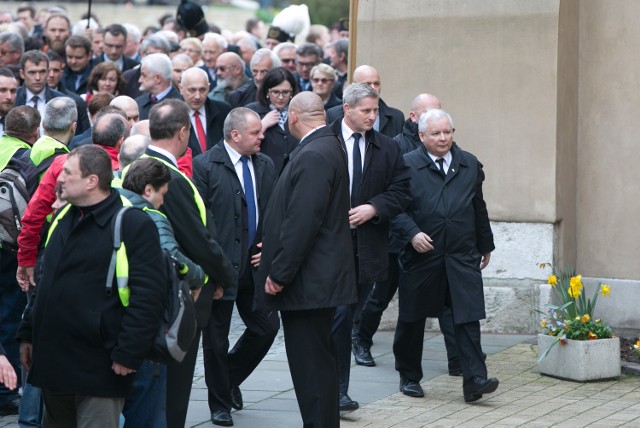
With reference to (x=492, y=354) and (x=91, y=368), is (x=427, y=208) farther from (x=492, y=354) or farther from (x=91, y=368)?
(x=91, y=368)

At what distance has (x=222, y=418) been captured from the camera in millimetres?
7918

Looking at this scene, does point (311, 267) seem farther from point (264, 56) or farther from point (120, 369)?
point (264, 56)

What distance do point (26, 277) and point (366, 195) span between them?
7.21ft

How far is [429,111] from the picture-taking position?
8836 millimetres

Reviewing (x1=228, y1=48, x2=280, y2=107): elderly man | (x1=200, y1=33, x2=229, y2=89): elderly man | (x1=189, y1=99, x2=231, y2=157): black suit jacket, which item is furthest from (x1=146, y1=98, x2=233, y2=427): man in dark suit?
(x1=200, y1=33, x2=229, y2=89): elderly man

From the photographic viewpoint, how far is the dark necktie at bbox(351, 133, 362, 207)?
8.34 m

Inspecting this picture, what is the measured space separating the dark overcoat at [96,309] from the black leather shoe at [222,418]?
2154 millimetres

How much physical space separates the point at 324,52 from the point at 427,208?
8888mm

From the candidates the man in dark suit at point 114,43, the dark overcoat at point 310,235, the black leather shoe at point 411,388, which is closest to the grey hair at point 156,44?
the man in dark suit at point 114,43

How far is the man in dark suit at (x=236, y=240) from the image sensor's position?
8000 mm

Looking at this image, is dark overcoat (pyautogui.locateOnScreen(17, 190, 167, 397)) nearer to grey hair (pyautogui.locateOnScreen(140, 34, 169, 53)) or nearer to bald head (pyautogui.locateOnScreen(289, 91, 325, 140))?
bald head (pyautogui.locateOnScreen(289, 91, 325, 140))

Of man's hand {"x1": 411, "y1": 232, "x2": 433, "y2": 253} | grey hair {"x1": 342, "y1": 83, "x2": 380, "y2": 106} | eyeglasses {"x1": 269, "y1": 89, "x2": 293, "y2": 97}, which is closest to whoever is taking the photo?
grey hair {"x1": 342, "y1": 83, "x2": 380, "y2": 106}

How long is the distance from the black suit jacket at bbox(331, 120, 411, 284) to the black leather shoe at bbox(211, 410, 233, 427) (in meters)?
1.17

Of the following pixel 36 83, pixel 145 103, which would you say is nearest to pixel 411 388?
pixel 145 103
